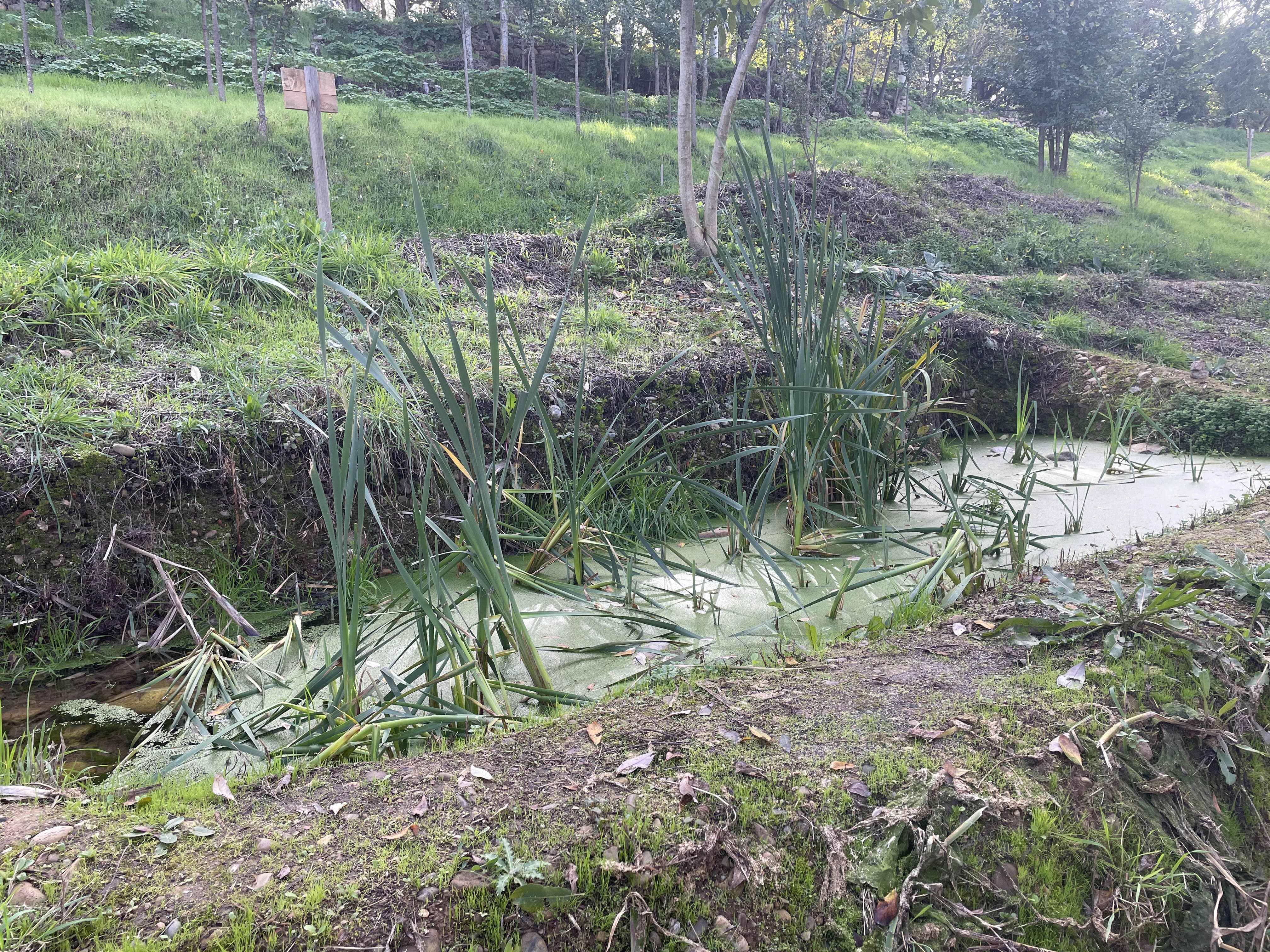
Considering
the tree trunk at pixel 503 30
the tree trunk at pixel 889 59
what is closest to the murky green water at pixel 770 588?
the tree trunk at pixel 503 30

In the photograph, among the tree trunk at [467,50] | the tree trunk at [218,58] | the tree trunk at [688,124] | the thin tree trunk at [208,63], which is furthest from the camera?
the tree trunk at [467,50]

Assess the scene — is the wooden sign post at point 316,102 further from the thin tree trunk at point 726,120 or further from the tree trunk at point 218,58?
the tree trunk at point 218,58

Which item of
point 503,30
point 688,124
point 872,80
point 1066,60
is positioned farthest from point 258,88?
point 872,80

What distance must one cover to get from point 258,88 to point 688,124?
551 cm

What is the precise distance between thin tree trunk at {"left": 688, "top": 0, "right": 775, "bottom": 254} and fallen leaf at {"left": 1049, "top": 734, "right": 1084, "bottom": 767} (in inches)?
146

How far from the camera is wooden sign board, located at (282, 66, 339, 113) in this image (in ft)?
15.5

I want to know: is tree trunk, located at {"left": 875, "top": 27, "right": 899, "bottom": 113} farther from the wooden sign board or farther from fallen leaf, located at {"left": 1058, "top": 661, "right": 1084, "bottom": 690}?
fallen leaf, located at {"left": 1058, "top": 661, "right": 1084, "bottom": 690}

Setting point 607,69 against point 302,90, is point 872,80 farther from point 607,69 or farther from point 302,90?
point 302,90

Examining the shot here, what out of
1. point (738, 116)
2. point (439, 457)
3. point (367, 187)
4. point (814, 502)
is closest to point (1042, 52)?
point (738, 116)

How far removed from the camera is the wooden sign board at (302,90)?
15.5 ft

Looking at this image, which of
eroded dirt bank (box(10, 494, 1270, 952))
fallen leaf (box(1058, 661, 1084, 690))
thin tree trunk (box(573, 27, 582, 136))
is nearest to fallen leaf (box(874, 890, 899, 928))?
eroded dirt bank (box(10, 494, 1270, 952))

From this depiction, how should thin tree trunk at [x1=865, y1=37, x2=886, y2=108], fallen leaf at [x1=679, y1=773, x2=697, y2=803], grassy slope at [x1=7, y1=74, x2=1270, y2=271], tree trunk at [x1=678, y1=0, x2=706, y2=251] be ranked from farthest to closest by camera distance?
thin tree trunk at [x1=865, y1=37, x2=886, y2=108] → grassy slope at [x1=7, y1=74, x2=1270, y2=271] → tree trunk at [x1=678, y1=0, x2=706, y2=251] → fallen leaf at [x1=679, y1=773, x2=697, y2=803]

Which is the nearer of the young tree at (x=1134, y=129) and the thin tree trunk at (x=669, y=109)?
the young tree at (x=1134, y=129)

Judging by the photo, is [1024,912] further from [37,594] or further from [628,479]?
[37,594]
